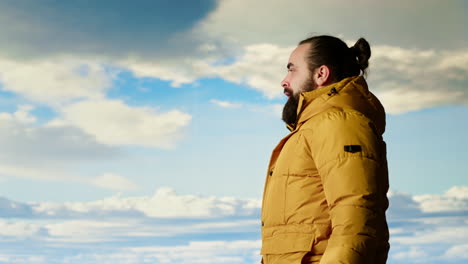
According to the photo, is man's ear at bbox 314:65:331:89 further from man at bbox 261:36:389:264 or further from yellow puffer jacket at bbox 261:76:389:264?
yellow puffer jacket at bbox 261:76:389:264

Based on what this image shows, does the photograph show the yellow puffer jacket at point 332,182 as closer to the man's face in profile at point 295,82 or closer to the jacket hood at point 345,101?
the jacket hood at point 345,101

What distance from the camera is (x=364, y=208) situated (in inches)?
173

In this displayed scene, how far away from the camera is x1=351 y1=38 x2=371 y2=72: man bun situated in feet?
19.1

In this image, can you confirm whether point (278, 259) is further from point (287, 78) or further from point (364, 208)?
point (287, 78)

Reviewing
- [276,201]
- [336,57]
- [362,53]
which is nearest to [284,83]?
[336,57]

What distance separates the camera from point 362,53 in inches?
231

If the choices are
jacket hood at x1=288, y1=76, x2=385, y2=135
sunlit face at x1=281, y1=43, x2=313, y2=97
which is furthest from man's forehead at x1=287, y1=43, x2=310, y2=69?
jacket hood at x1=288, y1=76, x2=385, y2=135

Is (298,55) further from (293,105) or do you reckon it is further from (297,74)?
(293,105)

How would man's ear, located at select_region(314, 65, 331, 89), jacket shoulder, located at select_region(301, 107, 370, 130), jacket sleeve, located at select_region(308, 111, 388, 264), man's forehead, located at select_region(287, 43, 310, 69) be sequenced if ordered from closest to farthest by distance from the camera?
1. jacket sleeve, located at select_region(308, 111, 388, 264)
2. jacket shoulder, located at select_region(301, 107, 370, 130)
3. man's ear, located at select_region(314, 65, 331, 89)
4. man's forehead, located at select_region(287, 43, 310, 69)

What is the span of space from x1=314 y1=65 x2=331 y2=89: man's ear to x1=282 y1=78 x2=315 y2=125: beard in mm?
58

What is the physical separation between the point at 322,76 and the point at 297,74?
25 cm

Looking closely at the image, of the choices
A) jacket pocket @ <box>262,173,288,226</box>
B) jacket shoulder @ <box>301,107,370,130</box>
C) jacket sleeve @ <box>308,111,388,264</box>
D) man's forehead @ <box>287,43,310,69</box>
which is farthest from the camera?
man's forehead @ <box>287,43,310,69</box>

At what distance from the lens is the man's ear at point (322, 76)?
5453 mm

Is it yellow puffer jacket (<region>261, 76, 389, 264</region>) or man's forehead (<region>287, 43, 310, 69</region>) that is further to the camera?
man's forehead (<region>287, 43, 310, 69</region>)
